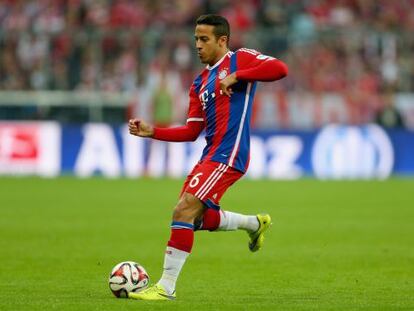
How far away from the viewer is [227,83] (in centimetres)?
876

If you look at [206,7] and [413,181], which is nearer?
[413,181]

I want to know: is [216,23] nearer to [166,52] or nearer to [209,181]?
[209,181]

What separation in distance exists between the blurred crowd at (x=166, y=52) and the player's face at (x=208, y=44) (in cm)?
1779

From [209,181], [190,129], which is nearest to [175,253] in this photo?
[209,181]

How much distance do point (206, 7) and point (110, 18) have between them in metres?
2.60

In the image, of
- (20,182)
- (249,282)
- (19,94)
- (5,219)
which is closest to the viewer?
(249,282)

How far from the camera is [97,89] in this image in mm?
27688

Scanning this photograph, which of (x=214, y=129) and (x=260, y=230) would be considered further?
(x=260, y=230)

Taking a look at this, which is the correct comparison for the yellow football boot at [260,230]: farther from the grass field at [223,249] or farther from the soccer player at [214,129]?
the soccer player at [214,129]

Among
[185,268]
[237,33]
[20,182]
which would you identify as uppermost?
[237,33]

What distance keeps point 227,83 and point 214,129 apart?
64 centimetres

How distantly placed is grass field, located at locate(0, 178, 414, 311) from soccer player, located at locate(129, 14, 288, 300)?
399 mm

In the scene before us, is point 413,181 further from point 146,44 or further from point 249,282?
point 249,282

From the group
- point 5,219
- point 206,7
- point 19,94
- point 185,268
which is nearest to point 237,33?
point 206,7
